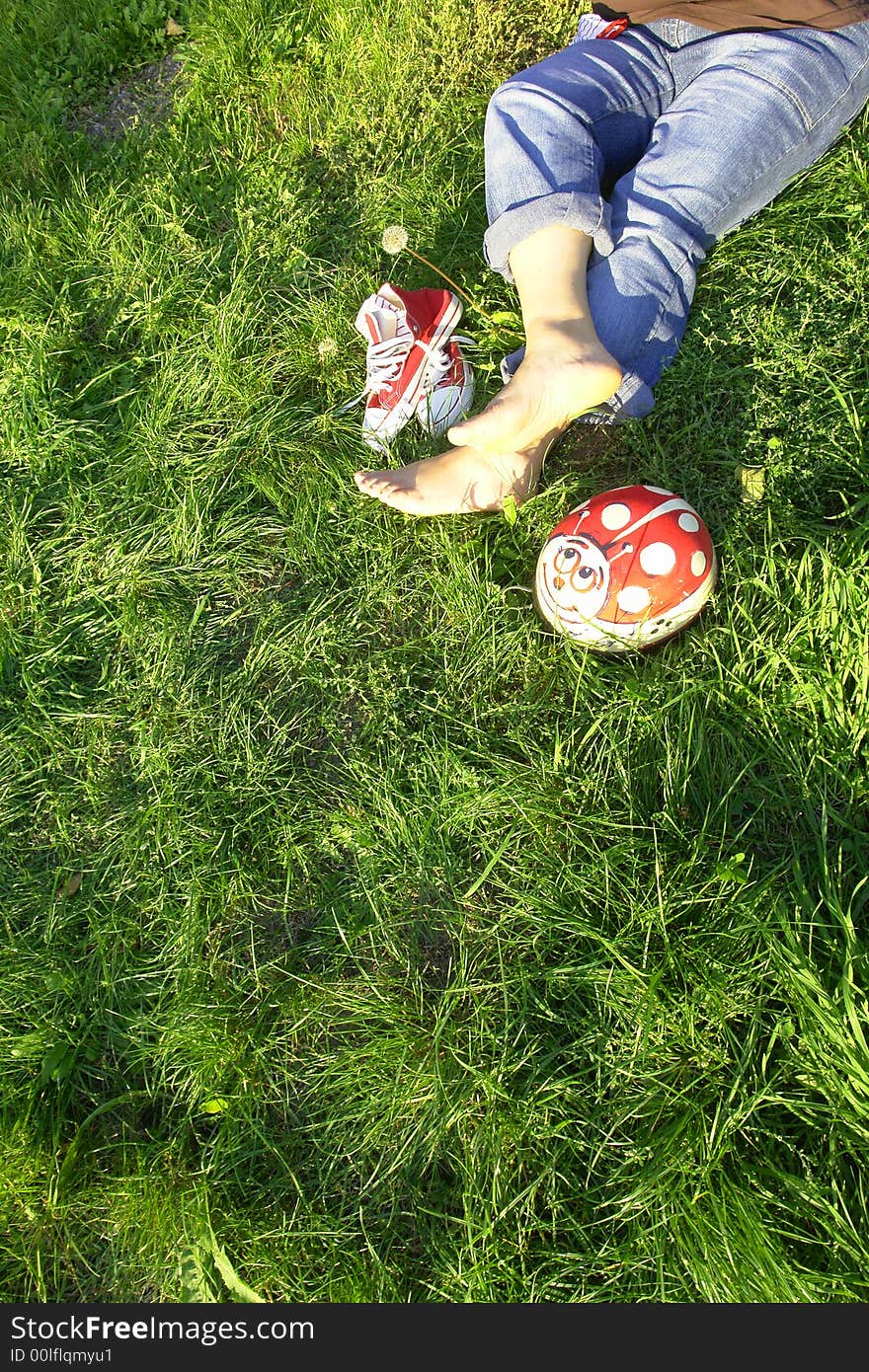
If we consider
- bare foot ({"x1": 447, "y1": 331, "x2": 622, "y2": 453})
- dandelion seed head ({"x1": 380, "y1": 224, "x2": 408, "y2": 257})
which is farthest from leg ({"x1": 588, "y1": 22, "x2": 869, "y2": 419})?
dandelion seed head ({"x1": 380, "y1": 224, "x2": 408, "y2": 257})

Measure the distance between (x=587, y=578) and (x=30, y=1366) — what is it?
2073 millimetres

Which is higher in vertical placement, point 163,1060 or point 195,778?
point 195,778

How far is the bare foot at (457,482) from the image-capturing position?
228cm

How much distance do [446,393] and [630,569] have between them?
885 millimetres

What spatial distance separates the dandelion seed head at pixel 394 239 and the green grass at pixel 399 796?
0.04 meters

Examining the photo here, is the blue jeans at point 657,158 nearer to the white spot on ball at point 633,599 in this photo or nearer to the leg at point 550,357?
the leg at point 550,357

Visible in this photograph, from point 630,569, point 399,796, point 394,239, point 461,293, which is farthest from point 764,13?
point 399,796

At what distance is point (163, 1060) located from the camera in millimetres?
2021

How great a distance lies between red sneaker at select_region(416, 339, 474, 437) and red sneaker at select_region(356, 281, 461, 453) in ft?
0.06

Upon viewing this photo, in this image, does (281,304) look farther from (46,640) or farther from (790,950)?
(790,950)

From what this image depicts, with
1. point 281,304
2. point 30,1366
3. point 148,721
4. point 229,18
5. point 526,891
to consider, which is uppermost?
point 229,18

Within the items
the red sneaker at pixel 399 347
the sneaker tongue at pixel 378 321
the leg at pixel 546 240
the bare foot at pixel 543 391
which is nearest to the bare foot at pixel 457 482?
the leg at pixel 546 240

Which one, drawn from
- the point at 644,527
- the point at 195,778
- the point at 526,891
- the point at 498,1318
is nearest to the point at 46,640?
the point at 195,778

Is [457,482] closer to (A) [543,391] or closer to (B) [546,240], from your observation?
(A) [543,391]
